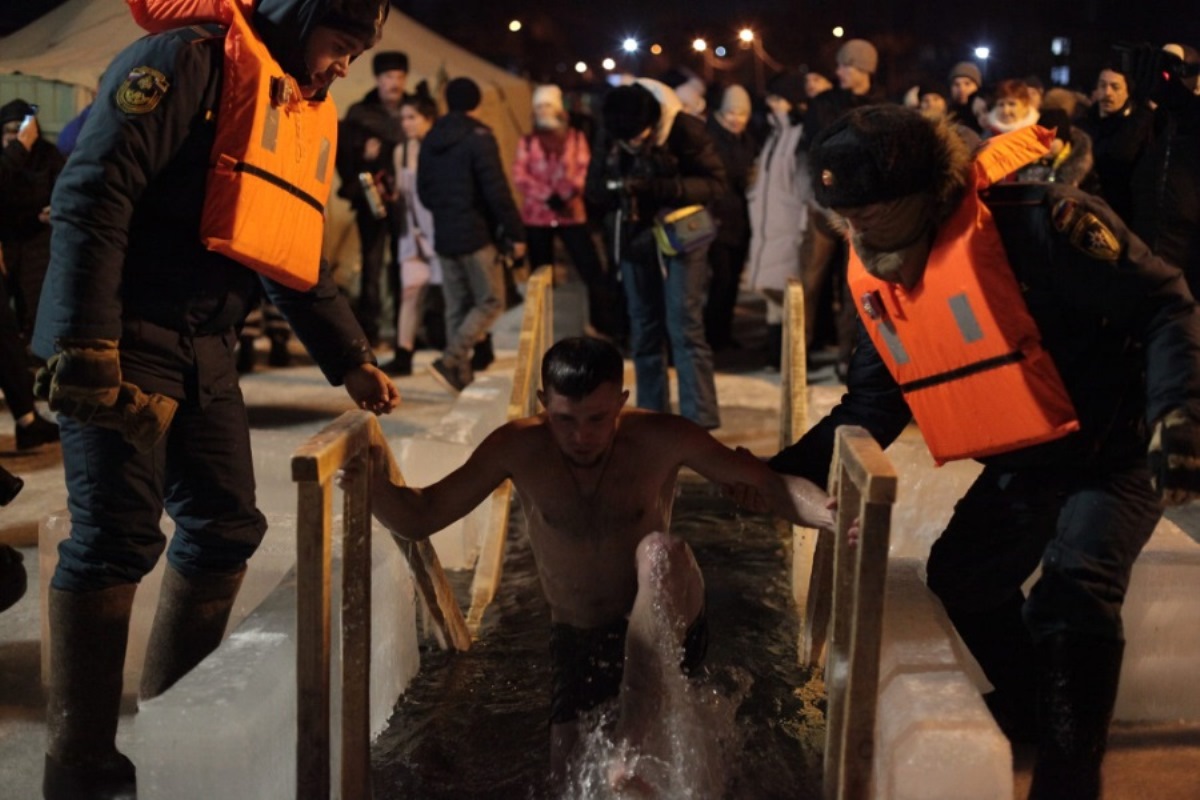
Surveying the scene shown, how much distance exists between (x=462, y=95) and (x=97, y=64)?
265 cm

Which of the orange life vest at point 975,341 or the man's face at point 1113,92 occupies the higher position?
the orange life vest at point 975,341

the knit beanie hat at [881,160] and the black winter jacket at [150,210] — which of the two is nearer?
the black winter jacket at [150,210]

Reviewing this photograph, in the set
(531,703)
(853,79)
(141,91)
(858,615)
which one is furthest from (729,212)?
(858,615)

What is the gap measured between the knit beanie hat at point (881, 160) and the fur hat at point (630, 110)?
153 inches

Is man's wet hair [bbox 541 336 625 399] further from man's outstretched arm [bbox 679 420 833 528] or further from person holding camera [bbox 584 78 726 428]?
person holding camera [bbox 584 78 726 428]

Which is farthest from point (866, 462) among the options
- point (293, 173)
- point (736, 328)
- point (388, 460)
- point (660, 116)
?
point (736, 328)

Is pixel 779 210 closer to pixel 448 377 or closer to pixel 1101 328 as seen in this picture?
pixel 448 377

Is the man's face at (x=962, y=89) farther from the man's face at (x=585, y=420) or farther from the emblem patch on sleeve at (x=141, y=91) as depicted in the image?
the emblem patch on sleeve at (x=141, y=91)

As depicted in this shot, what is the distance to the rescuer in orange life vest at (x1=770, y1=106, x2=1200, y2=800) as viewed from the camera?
304 centimetres

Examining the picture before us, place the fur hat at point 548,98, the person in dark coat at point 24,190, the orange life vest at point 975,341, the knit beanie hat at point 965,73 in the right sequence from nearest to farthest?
the orange life vest at point 975,341
the person in dark coat at point 24,190
the knit beanie hat at point 965,73
the fur hat at point 548,98

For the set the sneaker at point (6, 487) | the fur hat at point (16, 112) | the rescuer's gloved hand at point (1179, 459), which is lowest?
the fur hat at point (16, 112)

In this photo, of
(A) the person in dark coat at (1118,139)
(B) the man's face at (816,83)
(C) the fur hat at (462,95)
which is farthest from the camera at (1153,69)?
(C) the fur hat at (462,95)

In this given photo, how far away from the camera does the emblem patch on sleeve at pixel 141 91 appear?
299 centimetres

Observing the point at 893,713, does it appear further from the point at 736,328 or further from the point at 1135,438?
the point at 736,328
